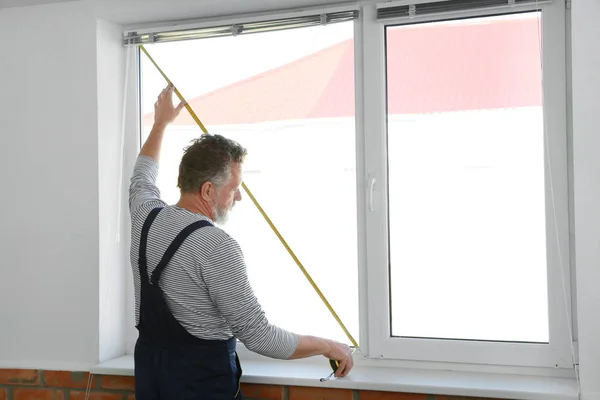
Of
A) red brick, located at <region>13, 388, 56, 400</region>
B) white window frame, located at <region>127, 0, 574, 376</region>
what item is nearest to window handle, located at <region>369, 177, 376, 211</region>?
white window frame, located at <region>127, 0, 574, 376</region>

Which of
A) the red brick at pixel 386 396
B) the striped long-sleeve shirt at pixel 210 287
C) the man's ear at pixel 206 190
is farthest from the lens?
the red brick at pixel 386 396

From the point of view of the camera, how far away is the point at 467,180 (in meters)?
2.38

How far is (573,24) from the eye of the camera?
204cm

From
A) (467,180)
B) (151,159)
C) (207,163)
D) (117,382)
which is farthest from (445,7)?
(117,382)

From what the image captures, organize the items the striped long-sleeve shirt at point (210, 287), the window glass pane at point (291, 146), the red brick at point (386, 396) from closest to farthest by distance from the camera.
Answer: the striped long-sleeve shirt at point (210, 287) → the red brick at point (386, 396) → the window glass pane at point (291, 146)

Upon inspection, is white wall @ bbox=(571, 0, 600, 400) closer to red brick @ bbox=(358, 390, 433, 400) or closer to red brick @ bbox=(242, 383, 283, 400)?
red brick @ bbox=(358, 390, 433, 400)

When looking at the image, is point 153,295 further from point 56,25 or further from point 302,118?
point 56,25

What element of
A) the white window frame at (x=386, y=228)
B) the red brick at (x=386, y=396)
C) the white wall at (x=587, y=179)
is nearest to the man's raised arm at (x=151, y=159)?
the white window frame at (x=386, y=228)

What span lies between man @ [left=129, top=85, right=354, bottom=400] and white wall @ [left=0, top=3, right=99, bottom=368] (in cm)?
52

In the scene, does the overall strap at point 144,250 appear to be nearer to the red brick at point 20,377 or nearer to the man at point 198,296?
the man at point 198,296

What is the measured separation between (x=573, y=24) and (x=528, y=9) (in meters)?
0.27

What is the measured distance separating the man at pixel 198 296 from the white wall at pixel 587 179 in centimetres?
73

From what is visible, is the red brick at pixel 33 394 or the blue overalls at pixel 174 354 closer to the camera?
the blue overalls at pixel 174 354

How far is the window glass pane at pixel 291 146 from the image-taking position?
2.52 metres
